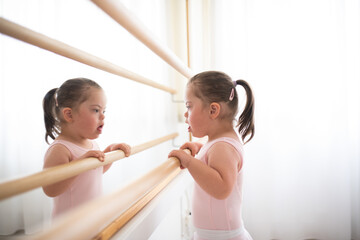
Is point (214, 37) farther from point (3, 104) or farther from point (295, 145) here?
point (3, 104)

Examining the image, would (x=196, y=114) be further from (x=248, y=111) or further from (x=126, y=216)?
(x=126, y=216)

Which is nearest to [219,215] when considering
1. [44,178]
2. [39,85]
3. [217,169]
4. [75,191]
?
[217,169]

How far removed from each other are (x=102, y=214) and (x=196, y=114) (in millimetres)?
442

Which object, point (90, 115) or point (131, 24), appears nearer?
point (131, 24)

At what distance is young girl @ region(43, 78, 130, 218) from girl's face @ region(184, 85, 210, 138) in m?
0.20

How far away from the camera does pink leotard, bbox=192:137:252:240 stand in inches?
28.1

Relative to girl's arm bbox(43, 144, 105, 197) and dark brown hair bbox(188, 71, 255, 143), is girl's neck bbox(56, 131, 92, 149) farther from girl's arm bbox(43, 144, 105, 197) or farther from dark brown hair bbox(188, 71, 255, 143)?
dark brown hair bbox(188, 71, 255, 143)

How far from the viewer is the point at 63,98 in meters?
0.66

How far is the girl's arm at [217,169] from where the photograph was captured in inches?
24.3

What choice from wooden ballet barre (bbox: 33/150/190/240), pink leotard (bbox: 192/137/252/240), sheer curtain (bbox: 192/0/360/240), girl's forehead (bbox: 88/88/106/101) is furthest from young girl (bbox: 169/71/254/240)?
sheer curtain (bbox: 192/0/360/240)

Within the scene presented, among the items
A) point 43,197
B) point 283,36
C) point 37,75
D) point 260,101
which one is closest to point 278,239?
point 260,101

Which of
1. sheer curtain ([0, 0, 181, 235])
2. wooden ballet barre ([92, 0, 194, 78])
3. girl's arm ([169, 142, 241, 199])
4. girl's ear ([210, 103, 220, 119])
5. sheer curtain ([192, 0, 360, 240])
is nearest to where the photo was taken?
wooden ballet barre ([92, 0, 194, 78])

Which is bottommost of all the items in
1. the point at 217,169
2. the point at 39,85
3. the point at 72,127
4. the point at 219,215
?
the point at 219,215

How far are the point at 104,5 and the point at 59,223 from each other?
0.34 metres
